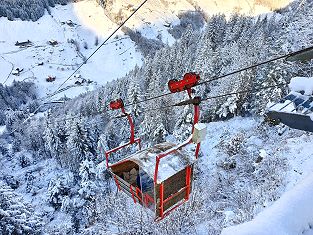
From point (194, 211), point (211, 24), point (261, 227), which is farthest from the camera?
point (211, 24)

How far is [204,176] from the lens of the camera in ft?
94.6

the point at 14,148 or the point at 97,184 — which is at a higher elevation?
the point at 97,184

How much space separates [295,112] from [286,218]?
307 cm

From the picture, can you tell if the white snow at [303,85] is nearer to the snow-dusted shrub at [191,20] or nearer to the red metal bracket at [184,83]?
the red metal bracket at [184,83]

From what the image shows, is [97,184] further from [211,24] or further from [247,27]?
[247,27]

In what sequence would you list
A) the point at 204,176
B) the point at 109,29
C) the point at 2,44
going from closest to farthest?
the point at 204,176 → the point at 2,44 → the point at 109,29

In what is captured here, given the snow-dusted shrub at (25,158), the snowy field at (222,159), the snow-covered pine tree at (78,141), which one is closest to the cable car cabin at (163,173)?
the snowy field at (222,159)

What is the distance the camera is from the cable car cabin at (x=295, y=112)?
19.4 ft

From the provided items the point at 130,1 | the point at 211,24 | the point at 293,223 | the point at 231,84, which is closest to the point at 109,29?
the point at 130,1

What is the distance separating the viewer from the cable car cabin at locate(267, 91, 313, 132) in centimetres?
592

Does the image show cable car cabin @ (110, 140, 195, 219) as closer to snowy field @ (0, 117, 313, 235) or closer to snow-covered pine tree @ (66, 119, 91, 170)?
snowy field @ (0, 117, 313, 235)

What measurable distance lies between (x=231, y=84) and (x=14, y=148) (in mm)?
51182

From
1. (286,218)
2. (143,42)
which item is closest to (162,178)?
(286,218)

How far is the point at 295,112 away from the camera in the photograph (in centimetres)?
604
